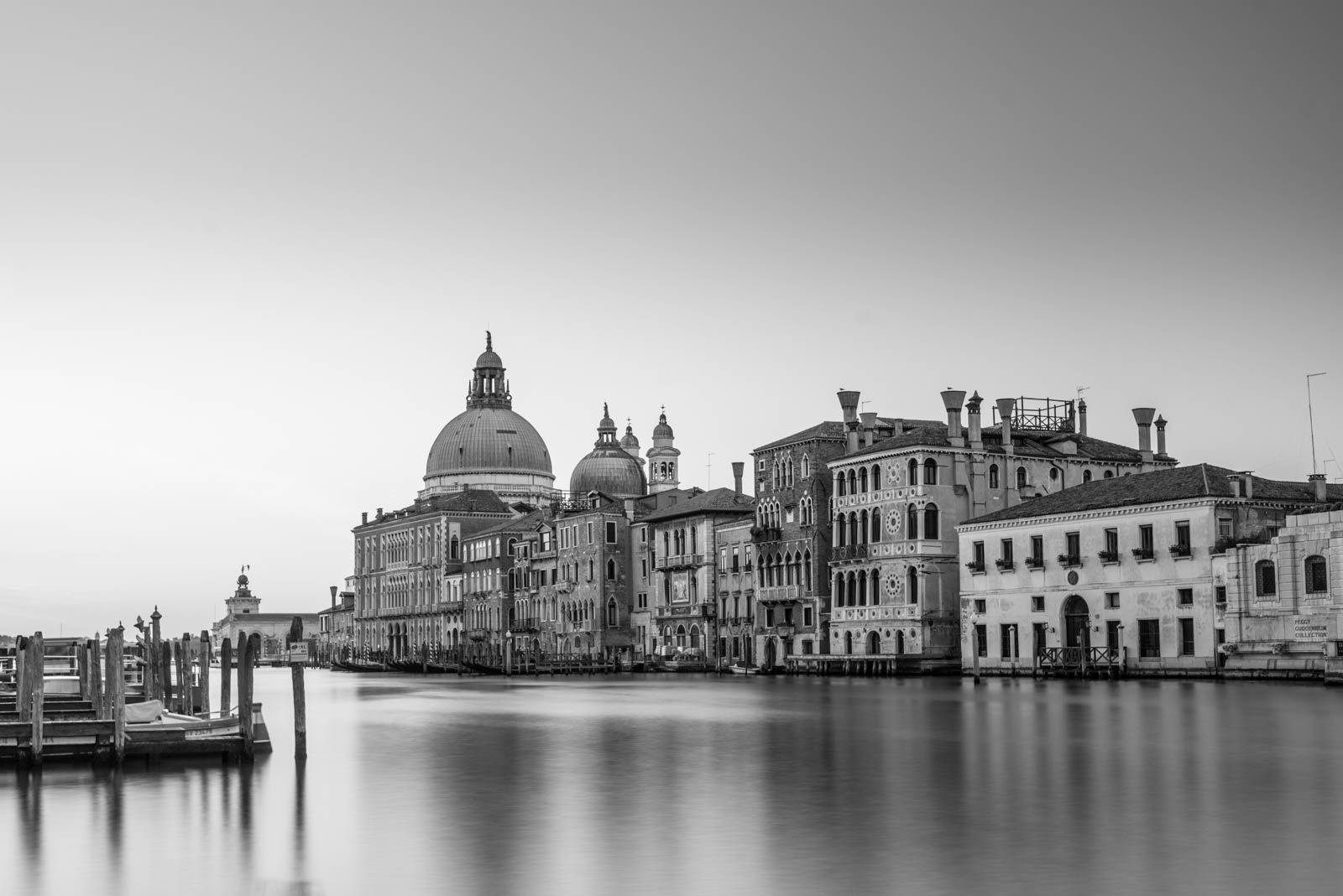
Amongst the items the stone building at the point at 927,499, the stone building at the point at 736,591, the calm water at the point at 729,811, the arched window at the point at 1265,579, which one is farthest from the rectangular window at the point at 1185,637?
the stone building at the point at 736,591

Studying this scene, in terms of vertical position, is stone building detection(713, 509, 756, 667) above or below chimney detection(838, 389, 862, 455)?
below

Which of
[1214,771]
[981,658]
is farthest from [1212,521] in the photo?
[1214,771]

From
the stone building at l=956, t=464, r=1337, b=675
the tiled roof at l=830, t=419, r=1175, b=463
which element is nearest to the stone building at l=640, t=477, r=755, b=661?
the tiled roof at l=830, t=419, r=1175, b=463

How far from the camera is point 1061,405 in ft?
233

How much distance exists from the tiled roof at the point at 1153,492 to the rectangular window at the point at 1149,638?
3.93 m

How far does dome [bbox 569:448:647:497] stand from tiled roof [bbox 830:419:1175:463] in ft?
157

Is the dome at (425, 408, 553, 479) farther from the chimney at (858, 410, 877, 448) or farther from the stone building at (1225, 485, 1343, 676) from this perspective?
the stone building at (1225, 485, 1343, 676)

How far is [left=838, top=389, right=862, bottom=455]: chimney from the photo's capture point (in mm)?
69312

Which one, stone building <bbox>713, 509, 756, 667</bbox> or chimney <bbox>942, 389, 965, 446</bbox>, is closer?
chimney <bbox>942, 389, 965, 446</bbox>

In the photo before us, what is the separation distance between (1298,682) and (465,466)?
84.2m

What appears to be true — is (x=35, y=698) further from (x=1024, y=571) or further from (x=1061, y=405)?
(x=1061, y=405)

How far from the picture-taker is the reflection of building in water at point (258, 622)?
180m

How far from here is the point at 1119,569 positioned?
56031 millimetres

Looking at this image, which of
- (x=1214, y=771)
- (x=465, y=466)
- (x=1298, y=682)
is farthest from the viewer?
(x=465, y=466)
